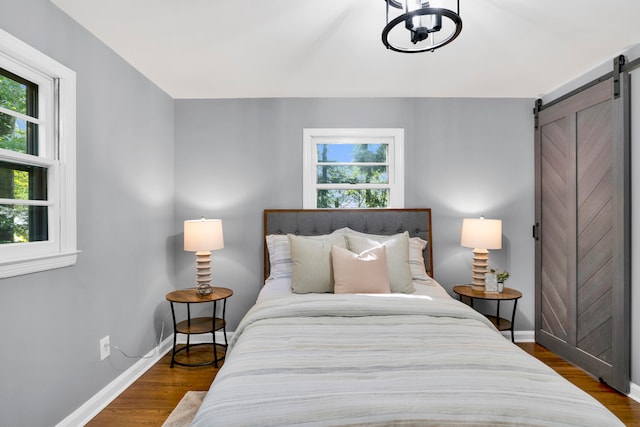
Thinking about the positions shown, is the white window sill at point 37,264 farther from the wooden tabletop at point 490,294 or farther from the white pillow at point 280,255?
the wooden tabletop at point 490,294

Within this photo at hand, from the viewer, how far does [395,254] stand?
8.97 ft

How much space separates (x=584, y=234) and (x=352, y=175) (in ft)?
6.70

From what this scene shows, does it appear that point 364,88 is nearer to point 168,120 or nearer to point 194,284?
point 168,120

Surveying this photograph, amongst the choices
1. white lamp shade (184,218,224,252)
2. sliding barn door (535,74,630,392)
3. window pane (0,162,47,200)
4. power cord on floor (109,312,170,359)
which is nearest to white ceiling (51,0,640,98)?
sliding barn door (535,74,630,392)

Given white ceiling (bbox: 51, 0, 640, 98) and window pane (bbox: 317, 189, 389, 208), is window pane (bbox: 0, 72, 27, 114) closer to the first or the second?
white ceiling (bbox: 51, 0, 640, 98)

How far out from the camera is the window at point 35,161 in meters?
1.70

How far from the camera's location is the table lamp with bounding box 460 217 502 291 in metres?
3.08

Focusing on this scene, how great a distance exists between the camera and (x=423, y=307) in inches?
82.1

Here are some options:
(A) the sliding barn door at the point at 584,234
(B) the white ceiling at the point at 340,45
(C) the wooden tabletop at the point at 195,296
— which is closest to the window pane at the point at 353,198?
(B) the white ceiling at the point at 340,45

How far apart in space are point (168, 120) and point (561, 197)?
369 cm

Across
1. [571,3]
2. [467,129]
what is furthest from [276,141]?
[571,3]

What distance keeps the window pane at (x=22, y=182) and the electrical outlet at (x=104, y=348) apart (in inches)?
40.5

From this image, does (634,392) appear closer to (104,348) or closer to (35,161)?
(104,348)

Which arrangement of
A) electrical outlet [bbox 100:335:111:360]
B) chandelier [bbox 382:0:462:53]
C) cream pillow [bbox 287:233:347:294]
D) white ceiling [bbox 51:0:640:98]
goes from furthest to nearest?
cream pillow [bbox 287:233:347:294] → electrical outlet [bbox 100:335:111:360] → white ceiling [bbox 51:0:640:98] → chandelier [bbox 382:0:462:53]
